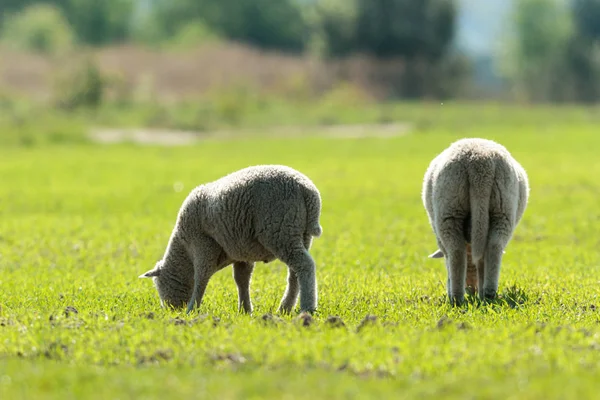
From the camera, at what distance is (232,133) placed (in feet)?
160

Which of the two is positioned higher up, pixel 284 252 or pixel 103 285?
pixel 284 252

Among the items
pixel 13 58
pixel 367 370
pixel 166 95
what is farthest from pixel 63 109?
pixel 367 370

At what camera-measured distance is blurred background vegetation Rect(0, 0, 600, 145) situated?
176 ft

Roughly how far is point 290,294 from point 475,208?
1856mm

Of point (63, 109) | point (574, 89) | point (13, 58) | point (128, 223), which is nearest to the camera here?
point (128, 223)

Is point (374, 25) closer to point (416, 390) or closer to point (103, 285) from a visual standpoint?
point (103, 285)

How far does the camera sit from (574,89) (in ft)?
277

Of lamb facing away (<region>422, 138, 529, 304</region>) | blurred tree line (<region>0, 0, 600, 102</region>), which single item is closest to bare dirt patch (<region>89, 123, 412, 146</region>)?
blurred tree line (<region>0, 0, 600, 102</region>)

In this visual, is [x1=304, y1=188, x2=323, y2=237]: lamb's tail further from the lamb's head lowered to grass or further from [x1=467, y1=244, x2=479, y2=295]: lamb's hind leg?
[x1=467, y1=244, x2=479, y2=295]: lamb's hind leg

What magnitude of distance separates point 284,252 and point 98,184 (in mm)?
17772

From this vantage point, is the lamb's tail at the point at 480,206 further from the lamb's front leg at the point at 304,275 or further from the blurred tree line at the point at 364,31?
the blurred tree line at the point at 364,31

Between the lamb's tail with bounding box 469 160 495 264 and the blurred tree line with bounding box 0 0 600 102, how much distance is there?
6657cm

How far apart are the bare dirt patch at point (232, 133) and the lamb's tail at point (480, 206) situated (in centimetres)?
3436

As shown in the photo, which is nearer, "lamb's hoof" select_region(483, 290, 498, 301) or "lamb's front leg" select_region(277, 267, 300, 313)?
"lamb's front leg" select_region(277, 267, 300, 313)
